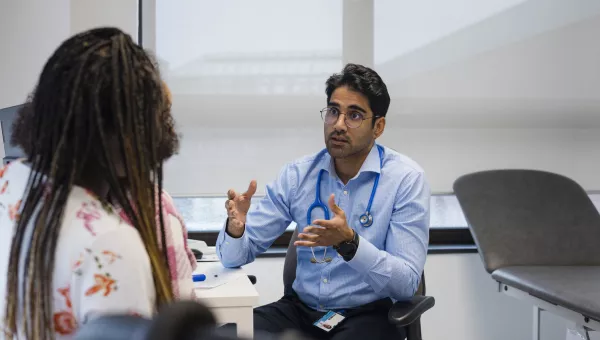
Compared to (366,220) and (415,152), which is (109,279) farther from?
(415,152)

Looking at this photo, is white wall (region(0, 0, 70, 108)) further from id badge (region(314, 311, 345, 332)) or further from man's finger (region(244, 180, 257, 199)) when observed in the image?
id badge (region(314, 311, 345, 332))

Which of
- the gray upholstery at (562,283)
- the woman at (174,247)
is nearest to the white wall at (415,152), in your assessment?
the gray upholstery at (562,283)

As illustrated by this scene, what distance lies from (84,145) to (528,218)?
244 cm

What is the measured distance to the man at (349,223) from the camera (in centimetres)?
198

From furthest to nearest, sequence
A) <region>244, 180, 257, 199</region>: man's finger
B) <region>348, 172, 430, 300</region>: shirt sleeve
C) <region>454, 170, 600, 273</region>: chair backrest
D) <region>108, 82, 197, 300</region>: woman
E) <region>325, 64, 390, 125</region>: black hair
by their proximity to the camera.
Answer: <region>454, 170, 600, 273</region>: chair backrest
<region>325, 64, 390, 125</region>: black hair
<region>244, 180, 257, 199</region>: man's finger
<region>348, 172, 430, 300</region>: shirt sleeve
<region>108, 82, 197, 300</region>: woman

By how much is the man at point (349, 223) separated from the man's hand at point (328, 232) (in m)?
0.02

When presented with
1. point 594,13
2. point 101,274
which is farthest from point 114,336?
point 594,13

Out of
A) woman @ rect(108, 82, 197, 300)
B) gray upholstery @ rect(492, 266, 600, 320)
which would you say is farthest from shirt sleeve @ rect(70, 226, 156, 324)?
gray upholstery @ rect(492, 266, 600, 320)

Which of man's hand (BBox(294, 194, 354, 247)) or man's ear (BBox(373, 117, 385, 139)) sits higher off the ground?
man's ear (BBox(373, 117, 385, 139))

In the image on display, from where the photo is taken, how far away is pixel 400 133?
10.3 ft

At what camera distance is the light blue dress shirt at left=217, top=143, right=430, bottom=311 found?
1.97 metres

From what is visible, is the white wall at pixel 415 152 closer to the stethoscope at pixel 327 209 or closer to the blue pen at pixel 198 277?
the stethoscope at pixel 327 209

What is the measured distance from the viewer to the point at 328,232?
1826 millimetres

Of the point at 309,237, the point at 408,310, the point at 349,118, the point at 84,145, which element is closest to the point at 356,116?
the point at 349,118
